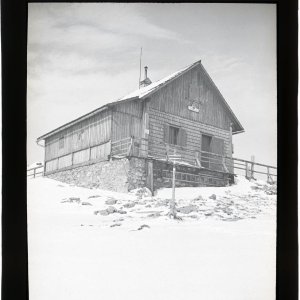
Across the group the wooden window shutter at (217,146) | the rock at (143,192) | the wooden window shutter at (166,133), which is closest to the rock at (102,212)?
the rock at (143,192)

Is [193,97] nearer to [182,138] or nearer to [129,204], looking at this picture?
[182,138]

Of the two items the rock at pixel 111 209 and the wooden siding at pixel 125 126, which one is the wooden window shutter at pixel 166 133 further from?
the rock at pixel 111 209

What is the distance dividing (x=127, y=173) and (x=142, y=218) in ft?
0.56

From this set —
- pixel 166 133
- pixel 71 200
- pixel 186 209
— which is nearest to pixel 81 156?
pixel 71 200

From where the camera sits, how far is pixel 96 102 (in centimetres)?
176

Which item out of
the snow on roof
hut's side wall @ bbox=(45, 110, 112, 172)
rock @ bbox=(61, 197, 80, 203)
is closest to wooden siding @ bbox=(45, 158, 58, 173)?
hut's side wall @ bbox=(45, 110, 112, 172)

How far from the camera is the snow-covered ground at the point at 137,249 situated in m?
1.71

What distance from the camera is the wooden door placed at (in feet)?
5.82

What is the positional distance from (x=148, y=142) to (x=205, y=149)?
0.21m

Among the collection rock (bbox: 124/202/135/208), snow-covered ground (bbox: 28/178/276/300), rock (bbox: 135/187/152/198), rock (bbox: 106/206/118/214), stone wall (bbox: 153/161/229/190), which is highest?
stone wall (bbox: 153/161/229/190)

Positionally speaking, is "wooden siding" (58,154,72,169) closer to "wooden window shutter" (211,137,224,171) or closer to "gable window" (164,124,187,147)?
"gable window" (164,124,187,147)

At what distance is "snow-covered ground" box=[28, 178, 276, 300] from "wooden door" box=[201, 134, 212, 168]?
0.38ft

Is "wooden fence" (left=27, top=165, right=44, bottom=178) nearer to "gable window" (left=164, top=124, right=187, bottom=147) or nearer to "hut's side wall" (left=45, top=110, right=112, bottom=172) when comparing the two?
"hut's side wall" (left=45, top=110, right=112, bottom=172)

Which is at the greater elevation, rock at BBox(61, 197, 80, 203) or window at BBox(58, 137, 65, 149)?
window at BBox(58, 137, 65, 149)
